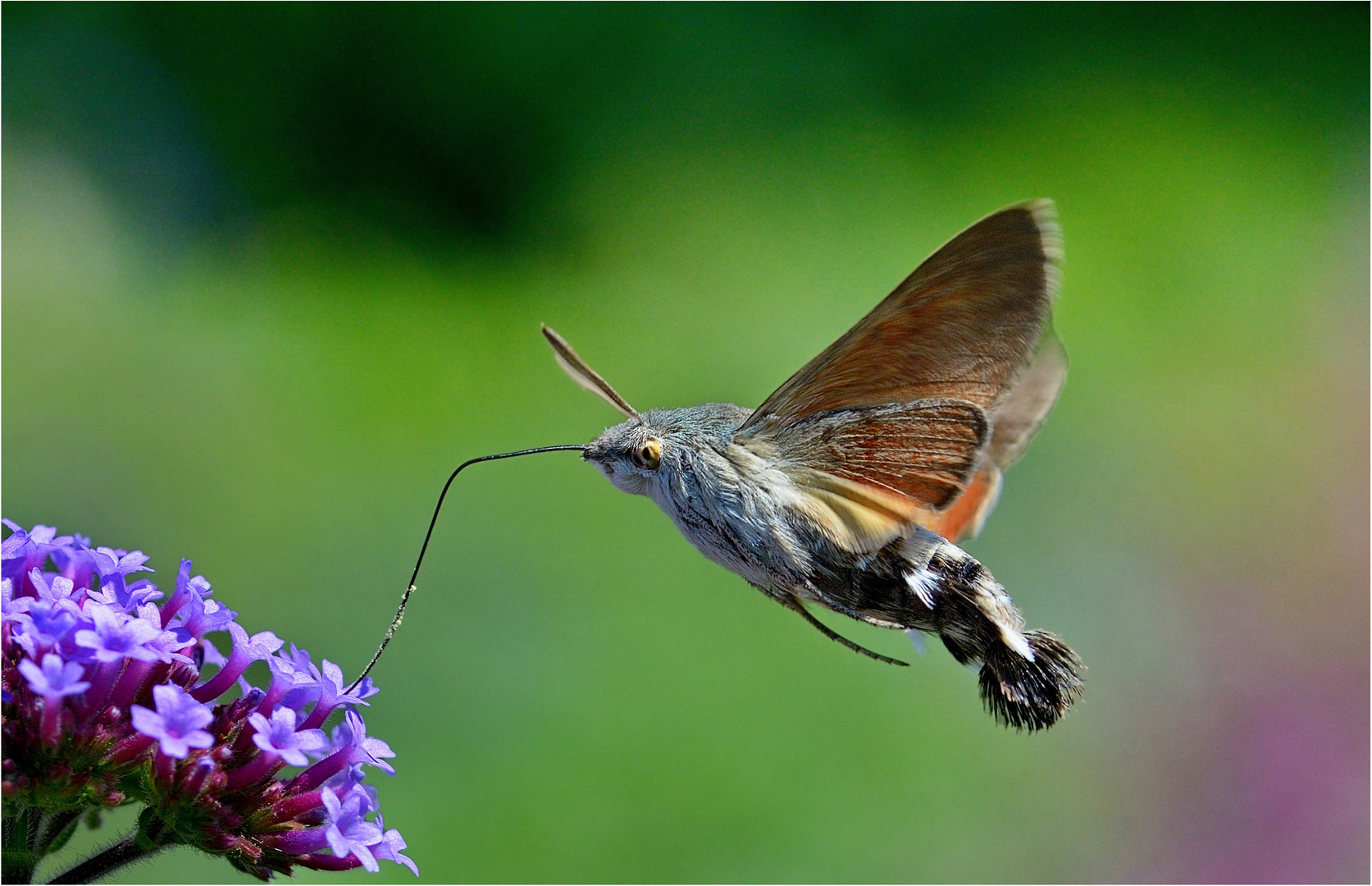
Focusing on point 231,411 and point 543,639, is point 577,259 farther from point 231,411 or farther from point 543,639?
point 543,639

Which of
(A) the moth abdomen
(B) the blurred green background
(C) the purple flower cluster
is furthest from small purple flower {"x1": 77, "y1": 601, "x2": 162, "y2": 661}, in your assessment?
(B) the blurred green background

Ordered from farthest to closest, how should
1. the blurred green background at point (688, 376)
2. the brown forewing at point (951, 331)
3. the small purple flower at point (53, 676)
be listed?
the blurred green background at point (688, 376), the brown forewing at point (951, 331), the small purple flower at point (53, 676)

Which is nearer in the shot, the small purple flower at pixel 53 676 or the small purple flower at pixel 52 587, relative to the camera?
the small purple flower at pixel 53 676

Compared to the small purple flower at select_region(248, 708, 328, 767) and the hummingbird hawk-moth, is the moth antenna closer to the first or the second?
the hummingbird hawk-moth

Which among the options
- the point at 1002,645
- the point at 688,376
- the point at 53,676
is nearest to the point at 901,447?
the point at 1002,645

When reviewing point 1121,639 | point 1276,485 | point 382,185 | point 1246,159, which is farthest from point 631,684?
point 1246,159

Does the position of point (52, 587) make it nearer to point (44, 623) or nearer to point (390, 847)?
point (44, 623)

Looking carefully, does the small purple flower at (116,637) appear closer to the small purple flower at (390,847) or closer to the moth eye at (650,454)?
the small purple flower at (390,847)

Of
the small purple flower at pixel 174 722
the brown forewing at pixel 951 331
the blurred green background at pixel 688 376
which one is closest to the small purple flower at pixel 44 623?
the small purple flower at pixel 174 722
